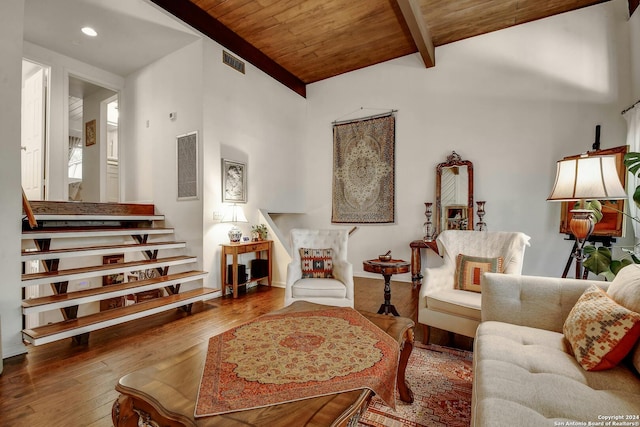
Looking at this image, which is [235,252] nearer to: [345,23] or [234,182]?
[234,182]

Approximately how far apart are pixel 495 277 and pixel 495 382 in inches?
35.7

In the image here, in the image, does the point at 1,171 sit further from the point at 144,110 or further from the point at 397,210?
the point at 397,210

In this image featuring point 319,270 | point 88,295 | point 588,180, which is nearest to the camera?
point 588,180

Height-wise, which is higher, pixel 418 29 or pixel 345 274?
pixel 418 29

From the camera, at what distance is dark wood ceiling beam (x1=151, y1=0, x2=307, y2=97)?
11.4 ft

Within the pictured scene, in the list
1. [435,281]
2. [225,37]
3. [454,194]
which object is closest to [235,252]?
[435,281]

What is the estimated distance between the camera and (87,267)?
2869 mm

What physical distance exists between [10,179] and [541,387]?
11.4 feet

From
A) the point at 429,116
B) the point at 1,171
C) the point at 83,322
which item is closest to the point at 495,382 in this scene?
the point at 83,322

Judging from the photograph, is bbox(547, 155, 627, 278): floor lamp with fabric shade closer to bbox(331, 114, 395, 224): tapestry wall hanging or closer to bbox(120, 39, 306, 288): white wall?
bbox(331, 114, 395, 224): tapestry wall hanging

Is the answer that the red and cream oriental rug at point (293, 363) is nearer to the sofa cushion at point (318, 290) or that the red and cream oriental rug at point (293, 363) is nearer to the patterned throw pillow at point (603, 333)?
the patterned throw pillow at point (603, 333)

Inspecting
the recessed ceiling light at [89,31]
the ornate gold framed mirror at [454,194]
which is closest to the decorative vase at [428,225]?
the ornate gold framed mirror at [454,194]

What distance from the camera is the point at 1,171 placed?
86.3 inches

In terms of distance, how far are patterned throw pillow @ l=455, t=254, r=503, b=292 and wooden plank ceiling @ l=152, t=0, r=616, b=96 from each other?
9.36 feet
